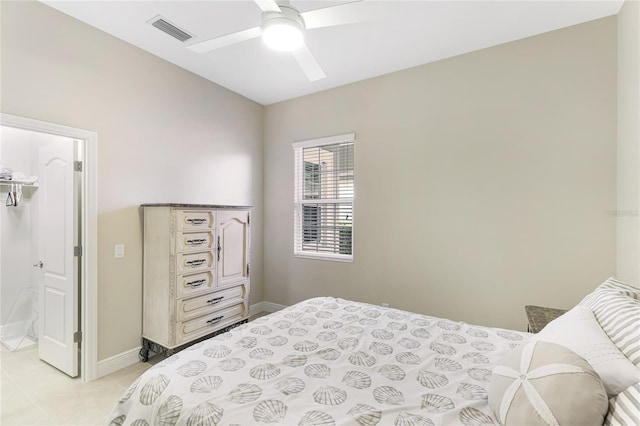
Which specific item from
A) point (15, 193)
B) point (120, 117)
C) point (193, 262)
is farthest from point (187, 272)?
point (15, 193)

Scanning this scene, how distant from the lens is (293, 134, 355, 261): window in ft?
11.8

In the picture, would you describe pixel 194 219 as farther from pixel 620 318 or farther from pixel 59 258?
pixel 620 318

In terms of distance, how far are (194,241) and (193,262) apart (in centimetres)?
19

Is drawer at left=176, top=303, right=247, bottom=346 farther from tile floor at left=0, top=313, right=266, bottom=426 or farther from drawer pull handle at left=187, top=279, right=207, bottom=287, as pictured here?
tile floor at left=0, top=313, right=266, bottom=426

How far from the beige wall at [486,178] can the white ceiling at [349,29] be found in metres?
0.18

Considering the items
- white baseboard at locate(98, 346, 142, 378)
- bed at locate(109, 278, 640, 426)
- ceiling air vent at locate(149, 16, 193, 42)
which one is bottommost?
white baseboard at locate(98, 346, 142, 378)

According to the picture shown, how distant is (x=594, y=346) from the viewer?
987mm

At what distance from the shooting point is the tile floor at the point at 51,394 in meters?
1.95

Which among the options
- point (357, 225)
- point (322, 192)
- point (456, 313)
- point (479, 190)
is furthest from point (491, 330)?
point (322, 192)

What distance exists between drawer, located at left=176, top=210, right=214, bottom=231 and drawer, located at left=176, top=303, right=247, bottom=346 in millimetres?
856

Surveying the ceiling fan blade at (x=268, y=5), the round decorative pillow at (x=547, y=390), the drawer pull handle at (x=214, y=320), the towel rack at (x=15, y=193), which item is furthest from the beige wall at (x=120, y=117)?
the round decorative pillow at (x=547, y=390)

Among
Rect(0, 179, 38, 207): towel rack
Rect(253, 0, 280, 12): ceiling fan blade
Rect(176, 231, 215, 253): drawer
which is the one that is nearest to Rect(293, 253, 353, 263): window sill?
Rect(176, 231, 215, 253): drawer

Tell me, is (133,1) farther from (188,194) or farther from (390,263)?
(390,263)

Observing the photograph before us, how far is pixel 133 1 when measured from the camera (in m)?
2.14
